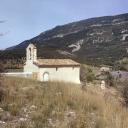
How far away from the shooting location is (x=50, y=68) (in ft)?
145

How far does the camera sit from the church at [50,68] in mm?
43719

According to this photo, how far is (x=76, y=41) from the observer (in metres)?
154

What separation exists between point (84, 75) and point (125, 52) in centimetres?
6802

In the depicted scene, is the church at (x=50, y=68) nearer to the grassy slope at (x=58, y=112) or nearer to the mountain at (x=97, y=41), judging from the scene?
the grassy slope at (x=58, y=112)

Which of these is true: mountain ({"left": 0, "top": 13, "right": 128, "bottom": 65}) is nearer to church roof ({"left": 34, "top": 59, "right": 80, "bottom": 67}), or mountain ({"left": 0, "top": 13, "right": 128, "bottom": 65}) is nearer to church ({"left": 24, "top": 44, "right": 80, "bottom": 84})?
church ({"left": 24, "top": 44, "right": 80, "bottom": 84})

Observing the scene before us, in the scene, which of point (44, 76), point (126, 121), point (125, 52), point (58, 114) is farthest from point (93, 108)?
point (125, 52)

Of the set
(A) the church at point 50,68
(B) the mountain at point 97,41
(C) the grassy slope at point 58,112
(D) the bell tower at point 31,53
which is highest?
(B) the mountain at point 97,41

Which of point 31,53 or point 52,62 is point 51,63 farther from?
point 31,53

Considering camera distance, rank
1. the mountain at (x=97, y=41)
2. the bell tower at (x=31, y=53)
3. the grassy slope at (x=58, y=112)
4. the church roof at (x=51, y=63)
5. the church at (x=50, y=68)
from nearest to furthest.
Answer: the grassy slope at (x=58, y=112)
the church at (x=50, y=68)
the church roof at (x=51, y=63)
the bell tower at (x=31, y=53)
the mountain at (x=97, y=41)

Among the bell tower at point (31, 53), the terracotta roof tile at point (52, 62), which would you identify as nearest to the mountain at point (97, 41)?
the terracotta roof tile at point (52, 62)

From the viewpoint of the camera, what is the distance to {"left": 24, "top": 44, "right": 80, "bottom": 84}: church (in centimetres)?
4372

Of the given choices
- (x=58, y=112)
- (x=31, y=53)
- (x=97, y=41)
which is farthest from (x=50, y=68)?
(x=97, y=41)

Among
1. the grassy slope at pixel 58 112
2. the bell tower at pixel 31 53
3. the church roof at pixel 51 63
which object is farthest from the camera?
the bell tower at pixel 31 53

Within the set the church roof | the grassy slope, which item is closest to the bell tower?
the church roof
